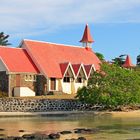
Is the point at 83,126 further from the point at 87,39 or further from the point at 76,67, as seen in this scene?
the point at 87,39

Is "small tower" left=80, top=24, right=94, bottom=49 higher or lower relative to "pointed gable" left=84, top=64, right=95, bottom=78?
higher

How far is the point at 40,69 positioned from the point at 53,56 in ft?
14.4

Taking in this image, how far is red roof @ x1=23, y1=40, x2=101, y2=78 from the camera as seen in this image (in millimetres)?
62250

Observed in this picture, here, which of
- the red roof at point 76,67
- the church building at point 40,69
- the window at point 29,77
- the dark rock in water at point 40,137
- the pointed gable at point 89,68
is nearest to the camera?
the dark rock in water at point 40,137

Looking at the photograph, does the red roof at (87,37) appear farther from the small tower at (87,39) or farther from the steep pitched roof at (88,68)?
the steep pitched roof at (88,68)

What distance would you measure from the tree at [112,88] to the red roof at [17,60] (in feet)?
33.6

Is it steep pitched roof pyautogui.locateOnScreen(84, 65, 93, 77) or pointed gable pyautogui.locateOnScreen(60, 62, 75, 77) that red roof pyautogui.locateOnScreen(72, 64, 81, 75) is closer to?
pointed gable pyautogui.locateOnScreen(60, 62, 75, 77)

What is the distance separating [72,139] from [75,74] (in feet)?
120

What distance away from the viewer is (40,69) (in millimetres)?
61781

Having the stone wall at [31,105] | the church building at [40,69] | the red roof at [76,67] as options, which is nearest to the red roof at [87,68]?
the church building at [40,69]

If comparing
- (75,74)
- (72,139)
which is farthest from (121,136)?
(75,74)

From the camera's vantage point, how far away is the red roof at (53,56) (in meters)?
62.2

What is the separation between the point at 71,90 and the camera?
6525 centimetres

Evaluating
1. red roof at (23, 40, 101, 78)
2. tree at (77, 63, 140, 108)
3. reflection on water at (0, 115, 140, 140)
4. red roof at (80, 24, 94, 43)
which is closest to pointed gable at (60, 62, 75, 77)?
red roof at (23, 40, 101, 78)
